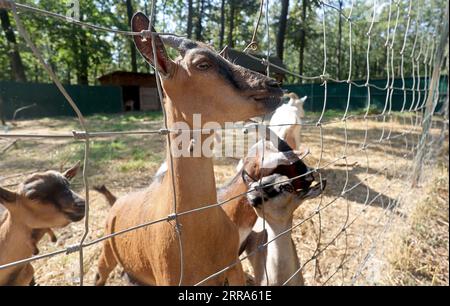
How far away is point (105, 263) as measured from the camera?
2.14m

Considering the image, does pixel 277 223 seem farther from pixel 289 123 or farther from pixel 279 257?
pixel 289 123

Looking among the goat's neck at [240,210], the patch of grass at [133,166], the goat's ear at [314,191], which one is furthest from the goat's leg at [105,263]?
the patch of grass at [133,166]

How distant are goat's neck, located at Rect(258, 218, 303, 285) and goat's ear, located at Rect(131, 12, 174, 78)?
1057mm

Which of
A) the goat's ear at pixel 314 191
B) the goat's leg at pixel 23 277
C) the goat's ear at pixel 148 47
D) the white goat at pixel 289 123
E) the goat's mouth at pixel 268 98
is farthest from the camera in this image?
the white goat at pixel 289 123

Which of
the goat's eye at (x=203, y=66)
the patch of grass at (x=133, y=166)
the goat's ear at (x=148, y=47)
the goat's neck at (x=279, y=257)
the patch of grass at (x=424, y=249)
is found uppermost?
the goat's ear at (x=148, y=47)

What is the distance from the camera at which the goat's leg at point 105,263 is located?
205cm

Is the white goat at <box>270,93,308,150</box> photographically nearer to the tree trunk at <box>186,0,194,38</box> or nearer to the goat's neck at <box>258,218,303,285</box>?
the goat's neck at <box>258,218,303,285</box>

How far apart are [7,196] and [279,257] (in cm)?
155

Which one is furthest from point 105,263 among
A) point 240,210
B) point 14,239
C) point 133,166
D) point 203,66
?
point 133,166

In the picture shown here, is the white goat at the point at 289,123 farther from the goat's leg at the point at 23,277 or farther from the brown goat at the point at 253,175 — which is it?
the goat's leg at the point at 23,277

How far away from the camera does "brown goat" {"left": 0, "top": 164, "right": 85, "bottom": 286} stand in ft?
5.65

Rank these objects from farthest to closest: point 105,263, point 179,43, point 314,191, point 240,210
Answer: point 105,263 → point 240,210 → point 314,191 → point 179,43

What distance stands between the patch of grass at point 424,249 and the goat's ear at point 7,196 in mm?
2612
